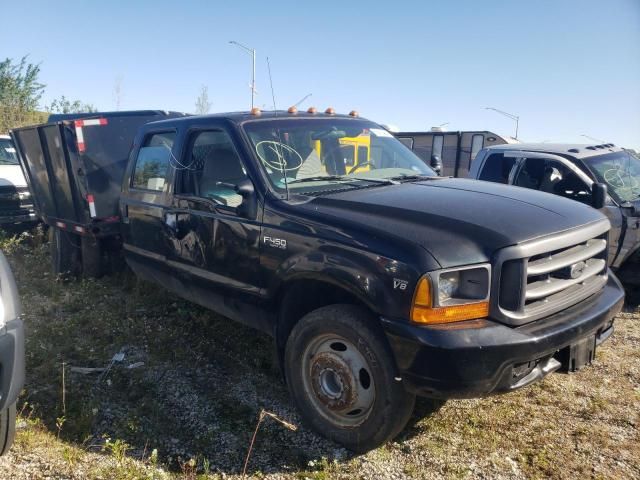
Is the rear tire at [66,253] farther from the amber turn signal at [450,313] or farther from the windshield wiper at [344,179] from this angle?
the amber turn signal at [450,313]

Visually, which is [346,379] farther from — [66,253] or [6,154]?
[6,154]

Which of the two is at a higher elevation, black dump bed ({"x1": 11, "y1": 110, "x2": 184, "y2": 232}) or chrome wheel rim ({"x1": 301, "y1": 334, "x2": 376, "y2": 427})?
black dump bed ({"x1": 11, "y1": 110, "x2": 184, "y2": 232})

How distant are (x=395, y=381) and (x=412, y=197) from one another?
3.81 ft

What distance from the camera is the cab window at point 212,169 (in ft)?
12.0

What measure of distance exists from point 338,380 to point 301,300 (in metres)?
0.57

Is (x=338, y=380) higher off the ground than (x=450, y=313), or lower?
lower

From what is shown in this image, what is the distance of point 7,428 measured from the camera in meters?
2.76

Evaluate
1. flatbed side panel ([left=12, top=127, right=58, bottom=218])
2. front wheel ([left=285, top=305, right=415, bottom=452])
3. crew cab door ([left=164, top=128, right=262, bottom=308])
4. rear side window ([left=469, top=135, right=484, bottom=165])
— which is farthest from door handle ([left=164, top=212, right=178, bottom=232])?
rear side window ([left=469, top=135, right=484, bottom=165])

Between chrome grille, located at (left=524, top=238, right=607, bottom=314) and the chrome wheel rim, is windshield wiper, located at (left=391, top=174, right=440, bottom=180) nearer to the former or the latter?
chrome grille, located at (left=524, top=238, right=607, bottom=314)

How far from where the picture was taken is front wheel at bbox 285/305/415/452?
2699 mm

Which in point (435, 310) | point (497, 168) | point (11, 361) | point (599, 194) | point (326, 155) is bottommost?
point (11, 361)

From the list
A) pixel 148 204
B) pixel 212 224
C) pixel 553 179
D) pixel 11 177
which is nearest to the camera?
pixel 212 224

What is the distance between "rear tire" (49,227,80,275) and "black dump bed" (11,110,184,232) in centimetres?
20

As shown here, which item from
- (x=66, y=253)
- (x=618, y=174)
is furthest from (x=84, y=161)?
(x=618, y=174)
